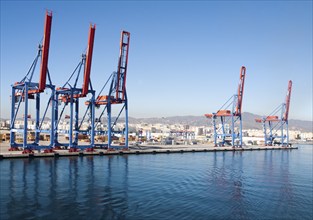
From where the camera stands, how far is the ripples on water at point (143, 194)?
23156 millimetres

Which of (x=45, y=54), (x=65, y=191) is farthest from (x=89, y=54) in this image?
(x=65, y=191)

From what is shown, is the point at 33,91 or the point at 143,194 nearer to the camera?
the point at 143,194

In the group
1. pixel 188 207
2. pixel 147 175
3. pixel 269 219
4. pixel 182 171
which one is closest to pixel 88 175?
pixel 147 175

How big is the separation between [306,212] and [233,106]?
76.6 meters

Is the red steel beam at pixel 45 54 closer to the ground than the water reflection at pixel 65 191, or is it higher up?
higher up

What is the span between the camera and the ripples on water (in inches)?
912

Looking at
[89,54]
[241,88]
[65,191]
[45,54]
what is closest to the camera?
[65,191]

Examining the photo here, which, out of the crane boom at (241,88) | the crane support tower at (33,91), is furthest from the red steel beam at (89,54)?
the crane boom at (241,88)

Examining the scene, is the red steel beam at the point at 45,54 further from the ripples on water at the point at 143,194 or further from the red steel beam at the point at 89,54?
the ripples on water at the point at 143,194

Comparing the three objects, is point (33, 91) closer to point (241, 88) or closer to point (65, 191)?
point (65, 191)

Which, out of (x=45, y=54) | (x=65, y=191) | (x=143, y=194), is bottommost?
(x=143, y=194)

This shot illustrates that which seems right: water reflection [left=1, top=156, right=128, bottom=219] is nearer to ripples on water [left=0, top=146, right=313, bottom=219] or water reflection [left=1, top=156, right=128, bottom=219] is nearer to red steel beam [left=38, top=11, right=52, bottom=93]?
ripples on water [left=0, top=146, right=313, bottom=219]

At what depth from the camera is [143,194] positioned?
29.0m

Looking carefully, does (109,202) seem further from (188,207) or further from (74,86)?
(74,86)
